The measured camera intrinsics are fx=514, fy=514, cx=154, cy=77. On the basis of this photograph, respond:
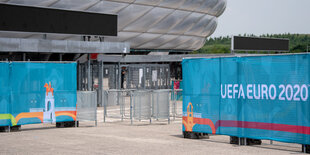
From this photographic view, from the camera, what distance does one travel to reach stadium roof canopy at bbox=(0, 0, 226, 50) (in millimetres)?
44469

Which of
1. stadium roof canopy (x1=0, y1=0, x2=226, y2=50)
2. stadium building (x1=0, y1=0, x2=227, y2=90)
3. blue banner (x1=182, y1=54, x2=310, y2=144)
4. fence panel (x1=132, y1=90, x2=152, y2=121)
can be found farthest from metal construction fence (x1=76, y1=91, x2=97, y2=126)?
stadium roof canopy (x1=0, y1=0, x2=226, y2=50)

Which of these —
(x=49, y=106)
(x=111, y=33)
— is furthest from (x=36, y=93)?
(x=111, y=33)

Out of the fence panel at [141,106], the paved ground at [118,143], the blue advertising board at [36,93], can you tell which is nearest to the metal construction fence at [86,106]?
the blue advertising board at [36,93]

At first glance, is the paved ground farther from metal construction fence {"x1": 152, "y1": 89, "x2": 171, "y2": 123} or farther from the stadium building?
A: the stadium building

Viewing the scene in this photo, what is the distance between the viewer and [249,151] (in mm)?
12797

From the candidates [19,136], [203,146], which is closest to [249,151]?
[203,146]

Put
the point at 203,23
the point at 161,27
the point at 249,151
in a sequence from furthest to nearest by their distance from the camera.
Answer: the point at 203,23 < the point at 161,27 < the point at 249,151

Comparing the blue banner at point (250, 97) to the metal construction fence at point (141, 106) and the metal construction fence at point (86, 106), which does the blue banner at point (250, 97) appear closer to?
the metal construction fence at point (86, 106)

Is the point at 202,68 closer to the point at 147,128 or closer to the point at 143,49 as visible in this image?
the point at 147,128

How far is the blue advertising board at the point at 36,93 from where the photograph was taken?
18328 mm

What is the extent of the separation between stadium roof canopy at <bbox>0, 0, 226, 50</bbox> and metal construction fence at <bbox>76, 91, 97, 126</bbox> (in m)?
21.5

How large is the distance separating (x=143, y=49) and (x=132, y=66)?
43.3ft

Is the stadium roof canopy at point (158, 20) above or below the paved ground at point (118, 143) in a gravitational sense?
above

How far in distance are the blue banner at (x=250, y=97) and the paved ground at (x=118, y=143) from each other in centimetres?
51
